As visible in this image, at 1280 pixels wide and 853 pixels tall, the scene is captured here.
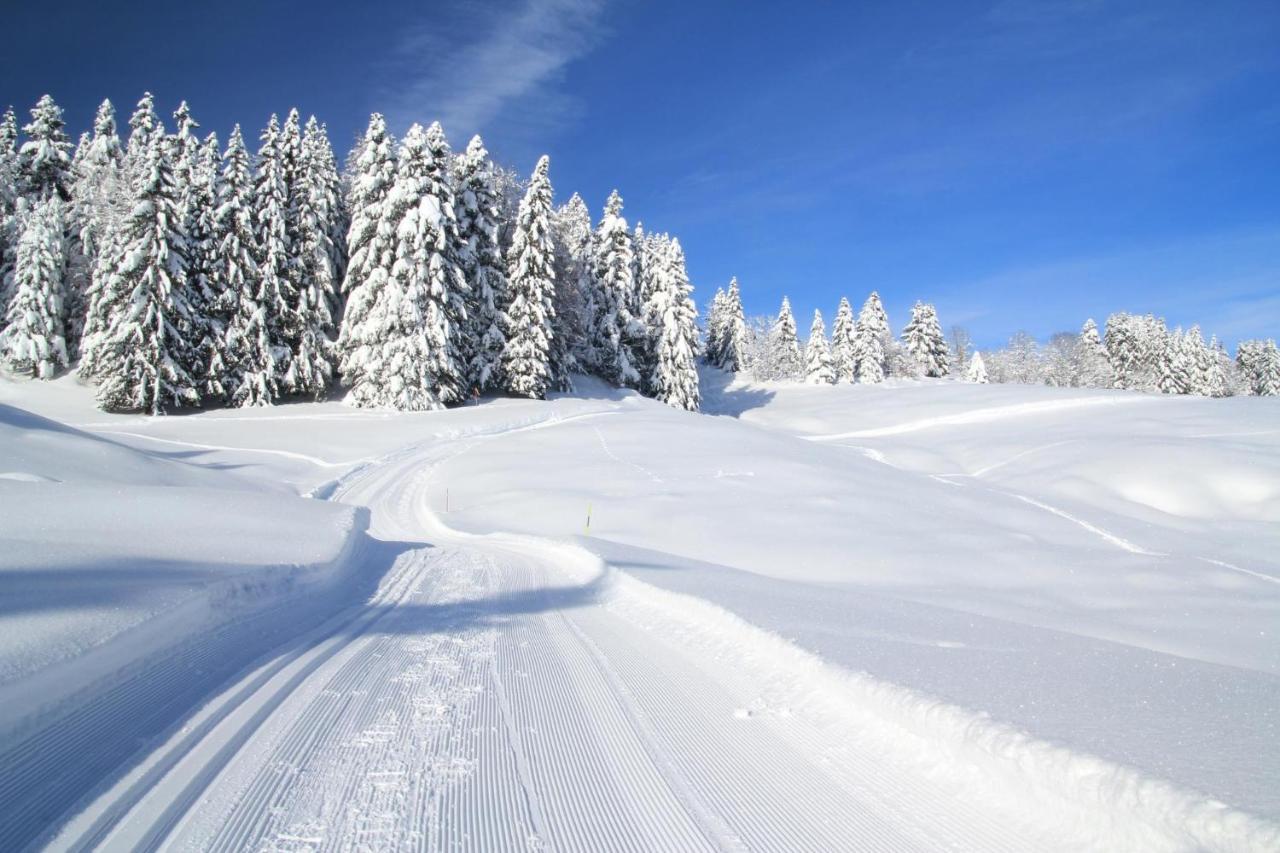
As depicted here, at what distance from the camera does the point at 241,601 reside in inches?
208

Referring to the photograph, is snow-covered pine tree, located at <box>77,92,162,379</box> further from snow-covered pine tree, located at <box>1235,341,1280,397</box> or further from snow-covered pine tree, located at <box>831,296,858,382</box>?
snow-covered pine tree, located at <box>1235,341,1280,397</box>

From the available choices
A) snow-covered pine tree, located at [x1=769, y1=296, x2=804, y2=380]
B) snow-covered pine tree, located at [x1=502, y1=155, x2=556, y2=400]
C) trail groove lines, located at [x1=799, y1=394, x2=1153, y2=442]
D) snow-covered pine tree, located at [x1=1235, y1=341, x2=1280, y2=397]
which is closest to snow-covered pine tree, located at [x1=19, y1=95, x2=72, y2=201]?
snow-covered pine tree, located at [x1=502, y1=155, x2=556, y2=400]

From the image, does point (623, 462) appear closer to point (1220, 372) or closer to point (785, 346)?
point (785, 346)

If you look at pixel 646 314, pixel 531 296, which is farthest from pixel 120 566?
pixel 646 314

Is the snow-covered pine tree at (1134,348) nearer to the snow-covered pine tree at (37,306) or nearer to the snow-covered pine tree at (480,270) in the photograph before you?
the snow-covered pine tree at (480,270)

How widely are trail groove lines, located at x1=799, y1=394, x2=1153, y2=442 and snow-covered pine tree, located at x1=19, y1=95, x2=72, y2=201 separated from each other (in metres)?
52.7

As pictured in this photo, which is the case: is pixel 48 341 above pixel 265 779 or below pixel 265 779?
above

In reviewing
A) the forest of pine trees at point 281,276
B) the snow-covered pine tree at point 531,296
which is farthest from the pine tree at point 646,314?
the snow-covered pine tree at point 531,296

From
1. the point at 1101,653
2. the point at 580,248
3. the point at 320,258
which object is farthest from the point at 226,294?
the point at 1101,653

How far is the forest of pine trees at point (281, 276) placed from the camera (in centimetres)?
3031

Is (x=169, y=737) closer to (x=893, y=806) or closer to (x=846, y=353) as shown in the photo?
(x=893, y=806)

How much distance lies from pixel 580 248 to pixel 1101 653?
47.0 meters

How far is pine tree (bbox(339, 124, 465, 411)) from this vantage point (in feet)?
101

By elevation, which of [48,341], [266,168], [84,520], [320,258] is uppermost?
[266,168]
